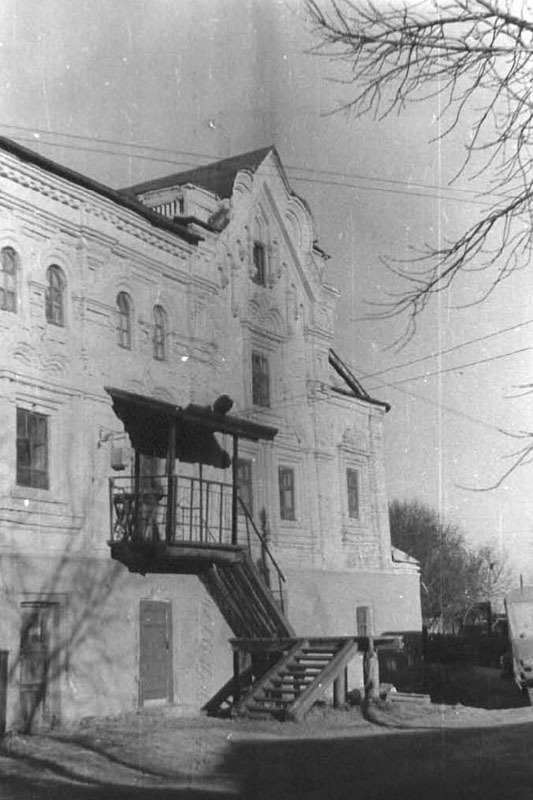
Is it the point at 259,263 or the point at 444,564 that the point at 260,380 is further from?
the point at 444,564

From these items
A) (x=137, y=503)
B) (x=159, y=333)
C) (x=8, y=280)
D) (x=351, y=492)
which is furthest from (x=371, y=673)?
(x=8, y=280)

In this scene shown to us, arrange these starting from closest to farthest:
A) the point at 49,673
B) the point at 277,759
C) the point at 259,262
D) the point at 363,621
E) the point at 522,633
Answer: the point at 277,759 < the point at 49,673 < the point at 259,262 < the point at 363,621 < the point at 522,633

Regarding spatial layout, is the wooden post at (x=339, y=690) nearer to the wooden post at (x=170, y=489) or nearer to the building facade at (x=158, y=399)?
the building facade at (x=158, y=399)

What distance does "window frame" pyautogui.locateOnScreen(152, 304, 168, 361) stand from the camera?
15.8 metres

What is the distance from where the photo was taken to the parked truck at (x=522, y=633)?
20.0 meters

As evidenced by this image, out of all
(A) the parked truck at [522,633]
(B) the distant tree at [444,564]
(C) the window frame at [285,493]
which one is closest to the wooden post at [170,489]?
(C) the window frame at [285,493]

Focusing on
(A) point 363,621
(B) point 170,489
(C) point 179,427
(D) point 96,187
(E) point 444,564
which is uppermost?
(D) point 96,187

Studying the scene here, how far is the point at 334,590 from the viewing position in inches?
734

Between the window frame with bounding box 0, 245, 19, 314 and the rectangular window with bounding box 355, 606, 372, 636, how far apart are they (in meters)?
8.94

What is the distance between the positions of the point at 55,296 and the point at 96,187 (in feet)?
5.71

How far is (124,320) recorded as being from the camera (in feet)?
50.5

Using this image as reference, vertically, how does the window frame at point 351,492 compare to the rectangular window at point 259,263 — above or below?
below

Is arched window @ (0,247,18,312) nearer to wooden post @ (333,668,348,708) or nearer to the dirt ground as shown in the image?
the dirt ground

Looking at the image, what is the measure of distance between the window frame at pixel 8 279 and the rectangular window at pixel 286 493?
19.3ft
